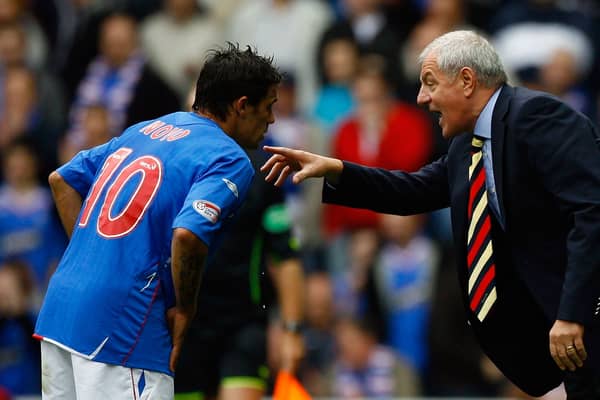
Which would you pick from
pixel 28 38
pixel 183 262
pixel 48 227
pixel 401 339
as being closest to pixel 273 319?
pixel 401 339

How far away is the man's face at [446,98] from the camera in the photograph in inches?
232

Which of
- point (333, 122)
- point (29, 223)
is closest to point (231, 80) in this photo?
point (333, 122)

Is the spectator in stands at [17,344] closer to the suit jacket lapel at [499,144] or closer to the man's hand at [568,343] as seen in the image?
the suit jacket lapel at [499,144]

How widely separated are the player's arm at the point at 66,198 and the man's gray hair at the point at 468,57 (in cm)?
167

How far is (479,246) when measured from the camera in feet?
19.4

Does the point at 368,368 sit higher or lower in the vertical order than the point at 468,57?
lower

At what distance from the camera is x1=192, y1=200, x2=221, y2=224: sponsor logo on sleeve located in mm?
5270

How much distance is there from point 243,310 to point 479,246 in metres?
2.20

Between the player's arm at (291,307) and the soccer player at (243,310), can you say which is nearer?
the soccer player at (243,310)

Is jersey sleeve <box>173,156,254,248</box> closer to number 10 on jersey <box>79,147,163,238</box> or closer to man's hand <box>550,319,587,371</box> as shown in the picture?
number 10 on jersey <box>79,147,163,238</box>

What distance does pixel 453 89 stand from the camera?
5887 mm

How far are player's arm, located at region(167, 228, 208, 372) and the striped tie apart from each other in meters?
1.25

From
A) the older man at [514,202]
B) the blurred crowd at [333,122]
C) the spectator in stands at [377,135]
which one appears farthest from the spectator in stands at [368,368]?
the older man at [514,202]

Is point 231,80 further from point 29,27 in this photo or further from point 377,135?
point 29,27
